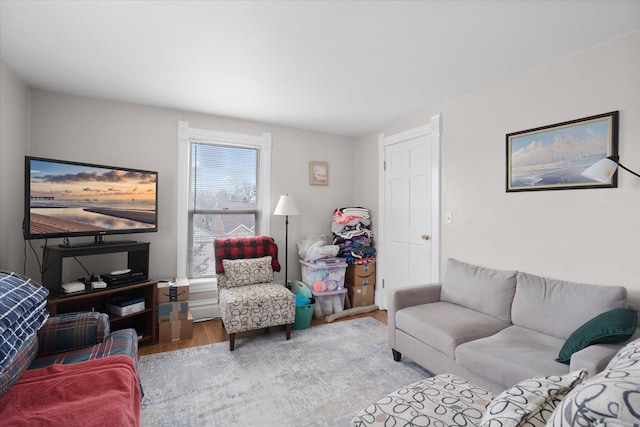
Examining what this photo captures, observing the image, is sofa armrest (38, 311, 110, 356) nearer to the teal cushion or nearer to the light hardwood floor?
the light hardwood floor

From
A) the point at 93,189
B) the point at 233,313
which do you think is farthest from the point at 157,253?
the point at 233,313

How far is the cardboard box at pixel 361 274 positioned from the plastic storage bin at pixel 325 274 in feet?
0.65

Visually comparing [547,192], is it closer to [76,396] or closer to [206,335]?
[76,396]

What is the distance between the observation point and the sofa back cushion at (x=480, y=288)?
92.0 inches

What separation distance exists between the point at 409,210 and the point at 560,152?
5.13ft

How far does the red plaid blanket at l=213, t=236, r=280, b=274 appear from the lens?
3.25 metres

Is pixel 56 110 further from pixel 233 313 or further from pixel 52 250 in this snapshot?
pixel 233 313

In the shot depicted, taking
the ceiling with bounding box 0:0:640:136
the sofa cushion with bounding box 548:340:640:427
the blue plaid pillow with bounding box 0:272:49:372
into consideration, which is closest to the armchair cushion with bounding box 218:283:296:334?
the blue plaid pillow with bounding box 0:272:49:372

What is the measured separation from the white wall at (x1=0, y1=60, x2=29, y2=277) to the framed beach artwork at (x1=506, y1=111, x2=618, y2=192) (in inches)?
157

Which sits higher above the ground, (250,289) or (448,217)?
(448,217)

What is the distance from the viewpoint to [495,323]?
2232 mm

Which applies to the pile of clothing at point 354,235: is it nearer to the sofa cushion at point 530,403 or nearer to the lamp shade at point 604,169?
the lamp shade at point 604,169

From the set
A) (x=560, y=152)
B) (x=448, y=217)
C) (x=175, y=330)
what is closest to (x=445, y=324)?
(x=448, y=217)

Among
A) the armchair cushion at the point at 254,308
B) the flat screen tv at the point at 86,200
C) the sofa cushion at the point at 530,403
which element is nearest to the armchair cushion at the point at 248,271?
the armchair cushion at the point at 254,308
